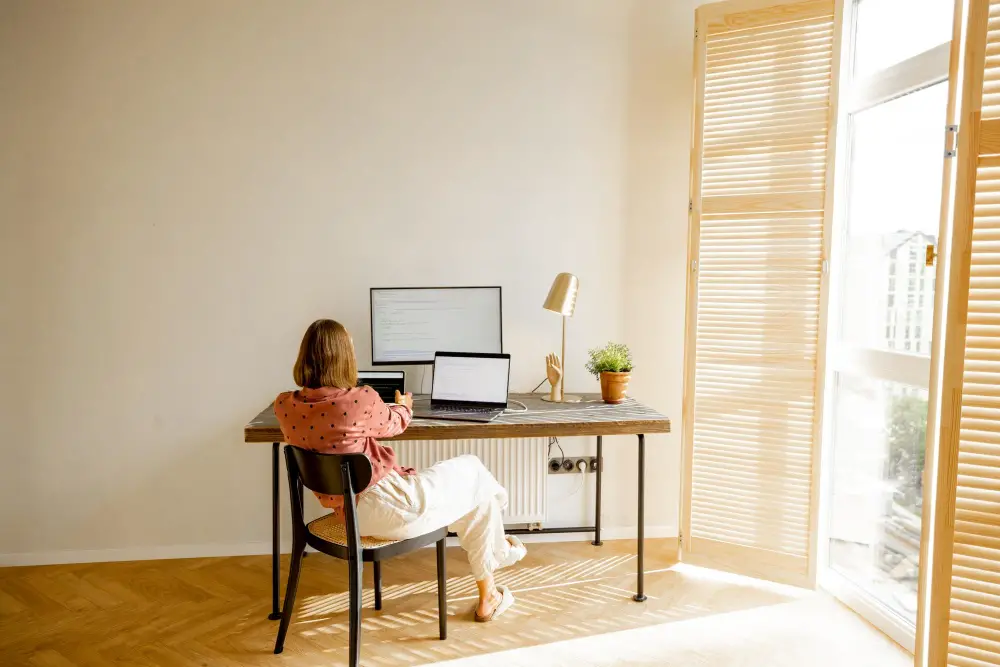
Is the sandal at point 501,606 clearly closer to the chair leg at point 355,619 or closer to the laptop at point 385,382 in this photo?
the chair leg at point 355,619

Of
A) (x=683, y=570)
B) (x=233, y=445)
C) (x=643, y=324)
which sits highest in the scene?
(x=643, y=324)

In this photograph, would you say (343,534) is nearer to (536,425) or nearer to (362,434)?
(362,434)

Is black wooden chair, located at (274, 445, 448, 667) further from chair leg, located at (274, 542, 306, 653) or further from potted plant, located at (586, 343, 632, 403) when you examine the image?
potted plant, located at (586, 343, 632, 403)

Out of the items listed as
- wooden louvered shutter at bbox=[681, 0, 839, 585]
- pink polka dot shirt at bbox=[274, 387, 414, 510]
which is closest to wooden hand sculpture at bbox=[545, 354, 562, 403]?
wooden louvered shutter at bbox=[681, 0, 839, 585]

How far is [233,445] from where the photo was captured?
3.37 meters

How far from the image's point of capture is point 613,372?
315cm

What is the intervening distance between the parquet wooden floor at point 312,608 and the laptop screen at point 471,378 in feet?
2.70

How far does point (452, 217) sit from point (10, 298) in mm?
2029

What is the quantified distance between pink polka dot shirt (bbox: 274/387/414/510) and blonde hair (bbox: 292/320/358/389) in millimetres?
36

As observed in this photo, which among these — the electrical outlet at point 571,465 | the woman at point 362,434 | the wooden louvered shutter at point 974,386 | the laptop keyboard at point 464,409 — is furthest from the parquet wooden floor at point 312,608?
the wooden louvered shutter at point 974,386

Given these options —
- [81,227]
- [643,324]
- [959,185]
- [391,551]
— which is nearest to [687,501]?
[643,324]

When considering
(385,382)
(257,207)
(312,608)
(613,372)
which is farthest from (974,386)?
(257,207)

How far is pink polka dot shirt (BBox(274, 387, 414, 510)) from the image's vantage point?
7.38ft

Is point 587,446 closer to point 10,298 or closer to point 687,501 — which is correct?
point 687,501
